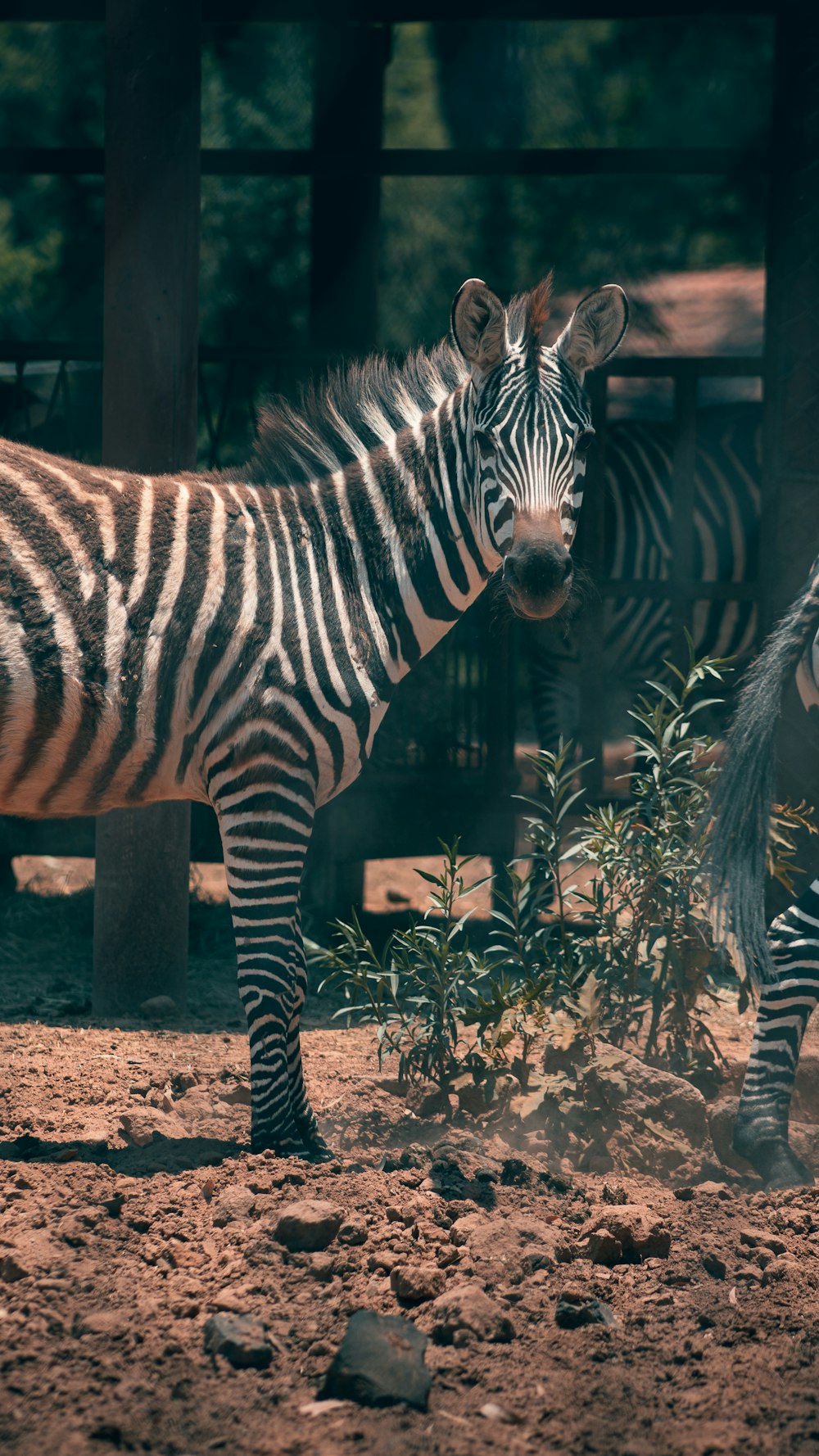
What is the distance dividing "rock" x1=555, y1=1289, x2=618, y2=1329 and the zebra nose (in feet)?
5.85

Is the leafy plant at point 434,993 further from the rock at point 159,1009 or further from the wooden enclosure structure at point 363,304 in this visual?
the wooden enclosure structure at point 363,304

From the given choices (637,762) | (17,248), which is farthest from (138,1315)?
(17,248)

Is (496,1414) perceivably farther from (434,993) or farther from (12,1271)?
(434,993)

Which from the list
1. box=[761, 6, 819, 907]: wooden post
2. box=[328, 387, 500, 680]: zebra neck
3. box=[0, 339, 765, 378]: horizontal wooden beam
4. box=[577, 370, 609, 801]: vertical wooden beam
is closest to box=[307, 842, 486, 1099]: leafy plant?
box=[328, 387, 500, 680]: zebra neck

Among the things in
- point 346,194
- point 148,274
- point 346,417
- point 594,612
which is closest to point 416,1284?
point 346,417

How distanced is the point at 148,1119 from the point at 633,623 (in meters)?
4.42

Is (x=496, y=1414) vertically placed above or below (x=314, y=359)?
below

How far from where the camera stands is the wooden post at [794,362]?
18.8 feet

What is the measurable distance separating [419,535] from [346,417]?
50 centimetres

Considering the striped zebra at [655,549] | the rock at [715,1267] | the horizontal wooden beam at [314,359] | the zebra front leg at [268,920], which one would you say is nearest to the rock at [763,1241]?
the rock at [715,1267]

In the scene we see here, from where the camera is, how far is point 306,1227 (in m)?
3.18

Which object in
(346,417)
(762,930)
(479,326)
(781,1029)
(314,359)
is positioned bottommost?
(781,1029)

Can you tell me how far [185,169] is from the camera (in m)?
5.01

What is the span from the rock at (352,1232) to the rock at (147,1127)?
84 cm
